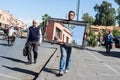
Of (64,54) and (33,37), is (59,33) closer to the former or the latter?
(64,54)

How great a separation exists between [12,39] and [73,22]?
18193 mm

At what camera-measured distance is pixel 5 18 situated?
440 feet

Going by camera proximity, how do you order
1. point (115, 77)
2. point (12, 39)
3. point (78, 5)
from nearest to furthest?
point (115, 77), point (12, 39), point (78, 5)

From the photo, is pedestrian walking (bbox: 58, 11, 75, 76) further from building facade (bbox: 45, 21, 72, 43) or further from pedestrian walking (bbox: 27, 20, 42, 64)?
pedestrian walking (bbox: 27, 20, 42, 64)

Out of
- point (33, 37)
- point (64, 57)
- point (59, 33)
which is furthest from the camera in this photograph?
point (33, 37)

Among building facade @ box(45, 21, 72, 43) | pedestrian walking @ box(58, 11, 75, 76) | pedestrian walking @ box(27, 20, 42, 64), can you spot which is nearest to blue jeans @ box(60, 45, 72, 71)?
pedestrian walking @ box(58, 11, 75, 76)

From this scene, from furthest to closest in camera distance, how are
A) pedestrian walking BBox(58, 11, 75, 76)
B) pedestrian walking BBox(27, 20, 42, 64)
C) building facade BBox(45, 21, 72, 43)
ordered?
1. pedestrian walking BBox(27, 20, 42, 64)
2. building facade BBox(45, 21, 72, 43)
3. pedestrian walking BBox(58, 11, 75, 76)

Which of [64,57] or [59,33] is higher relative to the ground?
[59,33]

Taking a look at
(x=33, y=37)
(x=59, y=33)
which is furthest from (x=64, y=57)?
(x=33, y=37)

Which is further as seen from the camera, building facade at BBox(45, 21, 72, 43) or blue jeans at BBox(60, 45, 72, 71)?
building facade at BBox(45, 21, 72, 43)

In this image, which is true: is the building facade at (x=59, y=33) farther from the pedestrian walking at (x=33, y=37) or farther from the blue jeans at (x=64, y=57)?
the pedestrian walking at (x=33, y=37)

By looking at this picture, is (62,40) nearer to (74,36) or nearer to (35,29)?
(74,36)

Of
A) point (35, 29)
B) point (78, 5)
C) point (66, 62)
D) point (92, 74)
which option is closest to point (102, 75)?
point (92, 74)

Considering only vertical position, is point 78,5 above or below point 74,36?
above
